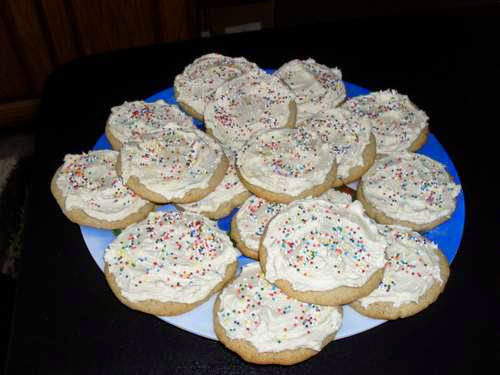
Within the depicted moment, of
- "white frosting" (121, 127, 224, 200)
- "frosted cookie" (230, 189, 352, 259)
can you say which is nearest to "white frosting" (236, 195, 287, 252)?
"frosted cookie" (230, 189, 352, 259)

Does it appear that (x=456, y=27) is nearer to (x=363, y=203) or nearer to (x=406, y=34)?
(x=406, y=34)

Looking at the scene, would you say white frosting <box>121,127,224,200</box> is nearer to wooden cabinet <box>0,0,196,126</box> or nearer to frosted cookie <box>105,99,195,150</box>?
frosted cookie <box>105,99,195,150</box>

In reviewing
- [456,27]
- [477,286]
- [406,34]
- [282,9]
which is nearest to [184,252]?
[477,286]

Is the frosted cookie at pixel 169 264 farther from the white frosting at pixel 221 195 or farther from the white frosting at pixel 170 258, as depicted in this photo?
the white frosting at pixel 221 195

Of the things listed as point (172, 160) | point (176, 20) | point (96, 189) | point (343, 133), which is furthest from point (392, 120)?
point (176, 20)

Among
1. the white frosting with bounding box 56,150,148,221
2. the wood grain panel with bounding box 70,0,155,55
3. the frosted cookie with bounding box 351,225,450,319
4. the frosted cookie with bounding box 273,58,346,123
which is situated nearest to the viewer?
the frosted cookie with bounding box 351,225,450,319

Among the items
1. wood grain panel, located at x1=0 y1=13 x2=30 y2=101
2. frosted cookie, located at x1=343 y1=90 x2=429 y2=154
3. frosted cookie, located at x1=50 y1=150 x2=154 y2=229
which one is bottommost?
wood grain panel, located at x1=0 y1=13 x2=30 y2=101

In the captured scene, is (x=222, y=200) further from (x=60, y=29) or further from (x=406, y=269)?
(x=60, y=29)
